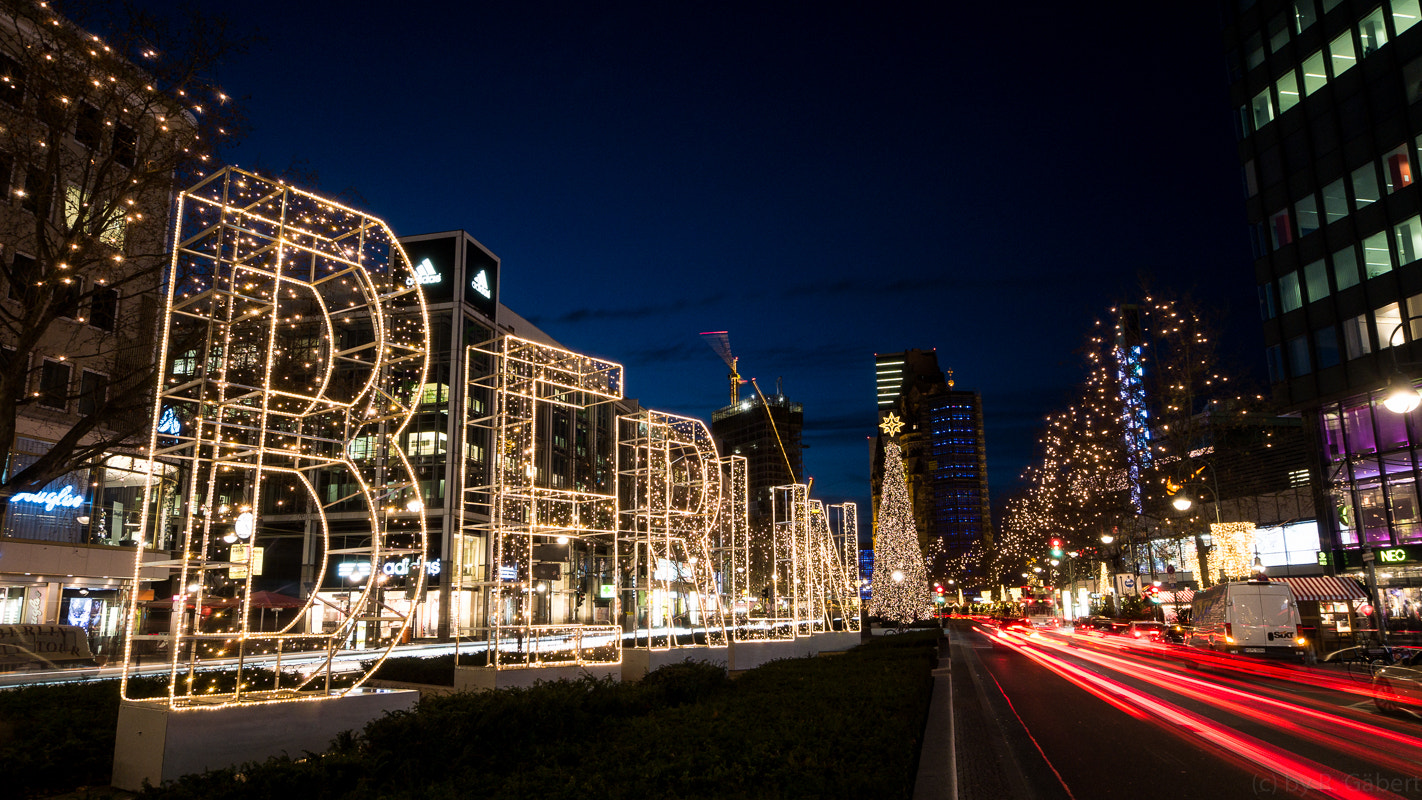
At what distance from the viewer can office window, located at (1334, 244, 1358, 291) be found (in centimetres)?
3781

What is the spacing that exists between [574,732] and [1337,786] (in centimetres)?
774

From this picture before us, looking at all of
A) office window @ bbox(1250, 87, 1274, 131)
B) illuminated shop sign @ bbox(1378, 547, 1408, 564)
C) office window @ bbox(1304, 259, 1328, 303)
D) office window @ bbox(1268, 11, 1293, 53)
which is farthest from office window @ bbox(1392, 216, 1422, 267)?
illuminated shop sign @ bbox(1378, 547, 1408, 564)

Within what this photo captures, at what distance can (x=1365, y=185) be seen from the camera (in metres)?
37.2

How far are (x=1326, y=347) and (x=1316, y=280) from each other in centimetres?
322

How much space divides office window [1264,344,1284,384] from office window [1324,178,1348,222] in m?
6.35

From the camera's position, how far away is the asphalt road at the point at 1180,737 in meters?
9.16

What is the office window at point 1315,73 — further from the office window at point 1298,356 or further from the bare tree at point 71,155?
the bare tree at point 71,155

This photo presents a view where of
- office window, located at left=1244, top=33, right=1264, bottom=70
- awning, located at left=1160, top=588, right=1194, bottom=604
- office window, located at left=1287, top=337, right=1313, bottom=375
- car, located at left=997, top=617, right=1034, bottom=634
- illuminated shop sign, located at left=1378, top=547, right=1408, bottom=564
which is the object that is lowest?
car, located at left=997, top=617, right=1034, bottom=634

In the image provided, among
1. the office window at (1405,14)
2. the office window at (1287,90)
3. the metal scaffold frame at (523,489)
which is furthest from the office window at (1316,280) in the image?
the metal scaffold frame at (523,489)

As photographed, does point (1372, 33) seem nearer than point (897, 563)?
Yes

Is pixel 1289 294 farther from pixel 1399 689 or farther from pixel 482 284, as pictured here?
pixel 482 284

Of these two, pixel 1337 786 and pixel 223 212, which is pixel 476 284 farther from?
pixel 1337 786

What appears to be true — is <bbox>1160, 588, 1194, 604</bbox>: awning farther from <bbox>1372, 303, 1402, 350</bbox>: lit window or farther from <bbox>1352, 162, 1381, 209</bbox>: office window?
<bbox>1352, 162, 1381, 209</bbox>: office window

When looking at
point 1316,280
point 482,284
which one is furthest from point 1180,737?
point 482,284
